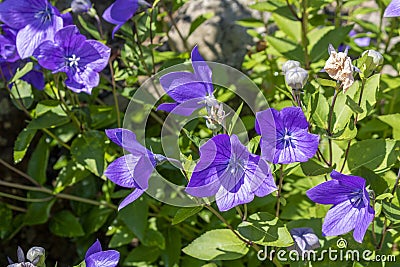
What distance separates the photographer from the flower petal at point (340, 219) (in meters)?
1.79

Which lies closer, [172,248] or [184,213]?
[184,213]

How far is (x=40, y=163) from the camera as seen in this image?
2.89 metres

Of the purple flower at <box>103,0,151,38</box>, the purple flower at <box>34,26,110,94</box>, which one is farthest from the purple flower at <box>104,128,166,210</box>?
the purple flower at <box>103,0,151,38</box>

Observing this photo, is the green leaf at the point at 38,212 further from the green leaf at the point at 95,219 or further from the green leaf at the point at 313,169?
the green leaf at the point at 313,169

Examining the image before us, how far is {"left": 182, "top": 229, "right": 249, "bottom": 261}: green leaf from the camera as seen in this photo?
200cm

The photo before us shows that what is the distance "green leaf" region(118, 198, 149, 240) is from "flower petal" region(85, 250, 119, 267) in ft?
2.90

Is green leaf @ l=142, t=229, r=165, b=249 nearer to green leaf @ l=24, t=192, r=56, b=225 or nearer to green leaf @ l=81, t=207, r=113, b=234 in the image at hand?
green leaf @ l=81, t=207, r=113, b=234

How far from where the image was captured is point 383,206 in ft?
5.95

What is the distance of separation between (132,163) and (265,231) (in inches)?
18.7

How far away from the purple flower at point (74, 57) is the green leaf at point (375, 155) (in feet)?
3.29

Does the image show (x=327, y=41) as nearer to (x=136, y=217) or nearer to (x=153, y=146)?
(x=153, y=146)

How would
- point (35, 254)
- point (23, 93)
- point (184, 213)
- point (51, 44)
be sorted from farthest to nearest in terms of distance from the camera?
point (23, 93), point (51, 44), point (184, 213), point (35, 254)

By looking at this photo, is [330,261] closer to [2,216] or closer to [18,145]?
[18,145]

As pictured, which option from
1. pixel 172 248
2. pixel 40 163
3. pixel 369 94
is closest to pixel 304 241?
pixel 369 94
